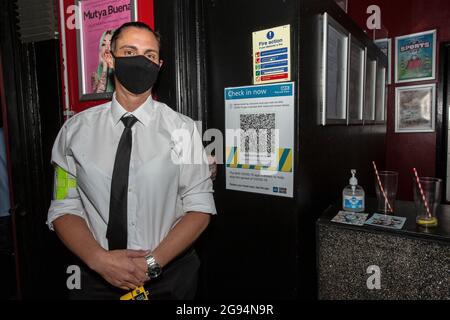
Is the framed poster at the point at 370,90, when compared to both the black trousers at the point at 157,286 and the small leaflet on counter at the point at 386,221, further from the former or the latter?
A: the black trousers at the point at 157,286

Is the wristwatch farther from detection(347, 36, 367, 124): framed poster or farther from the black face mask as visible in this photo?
detection(347, 36, 367, 124): framed poster

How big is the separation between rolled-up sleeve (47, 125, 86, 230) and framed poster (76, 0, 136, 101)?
0.54 metres

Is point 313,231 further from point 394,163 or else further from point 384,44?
point 384,44

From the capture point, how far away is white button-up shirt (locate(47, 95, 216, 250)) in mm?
1194

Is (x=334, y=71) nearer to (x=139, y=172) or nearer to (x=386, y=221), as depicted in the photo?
(x=386, y=221)

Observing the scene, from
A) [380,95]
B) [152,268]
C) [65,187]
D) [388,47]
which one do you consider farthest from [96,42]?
[388,47]

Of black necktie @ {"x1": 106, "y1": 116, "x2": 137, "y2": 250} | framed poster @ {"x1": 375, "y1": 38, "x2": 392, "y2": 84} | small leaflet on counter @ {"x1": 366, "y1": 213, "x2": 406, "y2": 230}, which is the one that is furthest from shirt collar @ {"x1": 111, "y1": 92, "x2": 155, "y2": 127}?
framed poster @ {"x1": 375, "y1": 38, "x2": 392, "y2": 84}

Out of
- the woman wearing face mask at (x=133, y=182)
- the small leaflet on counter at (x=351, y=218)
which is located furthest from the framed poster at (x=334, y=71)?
the woman wearing face mask at (x=133, y=182)

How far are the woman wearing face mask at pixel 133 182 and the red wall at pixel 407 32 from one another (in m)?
2.82

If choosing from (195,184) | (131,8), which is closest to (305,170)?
(195,184)

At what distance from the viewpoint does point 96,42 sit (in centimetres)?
173
